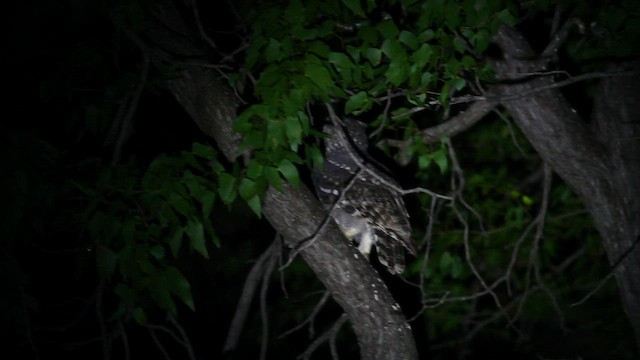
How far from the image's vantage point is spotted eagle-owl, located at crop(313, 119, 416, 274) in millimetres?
2639

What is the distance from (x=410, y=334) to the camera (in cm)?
240

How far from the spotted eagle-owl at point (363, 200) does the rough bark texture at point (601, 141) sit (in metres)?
0.57

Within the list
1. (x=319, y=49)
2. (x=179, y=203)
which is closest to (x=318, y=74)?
(x=319, y=49)

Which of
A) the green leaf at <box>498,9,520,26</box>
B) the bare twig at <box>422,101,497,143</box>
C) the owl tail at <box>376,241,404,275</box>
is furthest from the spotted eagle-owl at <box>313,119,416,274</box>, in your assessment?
the green leaf at <box>498,9,520,26</box>

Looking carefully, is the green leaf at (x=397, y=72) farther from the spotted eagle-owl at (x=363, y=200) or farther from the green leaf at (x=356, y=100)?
the spotted eagle-owl at (x=363, y=200)

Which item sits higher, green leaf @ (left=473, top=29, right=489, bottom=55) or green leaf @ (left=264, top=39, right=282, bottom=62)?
green leaf @ (left=264, top=39, right=282, bottom=62)

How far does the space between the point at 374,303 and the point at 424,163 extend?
58 cm

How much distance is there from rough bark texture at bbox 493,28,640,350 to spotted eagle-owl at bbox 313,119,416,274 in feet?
1.88

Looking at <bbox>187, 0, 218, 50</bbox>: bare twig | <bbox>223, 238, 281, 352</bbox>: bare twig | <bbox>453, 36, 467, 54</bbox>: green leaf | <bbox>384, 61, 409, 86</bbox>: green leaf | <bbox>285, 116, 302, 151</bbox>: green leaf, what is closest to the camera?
<bbox>285, 116, 302, 151</bbox>: green leaf

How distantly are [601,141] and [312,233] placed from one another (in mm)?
1228

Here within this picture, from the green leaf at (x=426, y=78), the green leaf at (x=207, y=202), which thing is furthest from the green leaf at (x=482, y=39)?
the green leaf at (x=207, y=202)

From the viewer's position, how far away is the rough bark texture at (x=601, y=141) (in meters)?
2.64

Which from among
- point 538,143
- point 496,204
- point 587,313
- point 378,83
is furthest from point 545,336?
point 378,83

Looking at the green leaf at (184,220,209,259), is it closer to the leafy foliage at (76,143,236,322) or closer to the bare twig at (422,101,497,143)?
the leafy foliage at (76,143,236,322)
